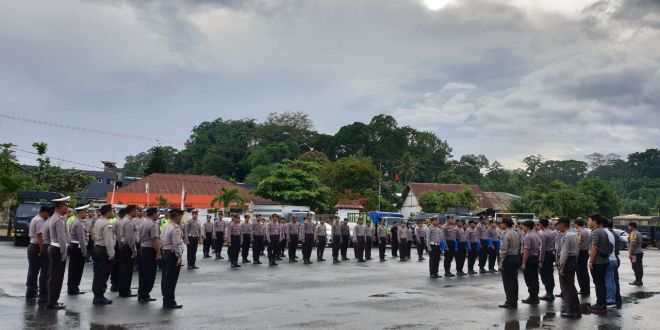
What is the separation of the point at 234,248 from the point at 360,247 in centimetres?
582

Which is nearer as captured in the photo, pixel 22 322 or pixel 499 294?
pixel 22 322

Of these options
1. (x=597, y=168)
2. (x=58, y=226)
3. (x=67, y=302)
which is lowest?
(x=67, y=302)

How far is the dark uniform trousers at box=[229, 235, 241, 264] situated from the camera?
20781 millimetres

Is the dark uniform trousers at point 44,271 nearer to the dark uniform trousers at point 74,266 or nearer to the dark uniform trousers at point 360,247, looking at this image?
the dark uniform trousers at point 74,266

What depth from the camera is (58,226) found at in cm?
1036

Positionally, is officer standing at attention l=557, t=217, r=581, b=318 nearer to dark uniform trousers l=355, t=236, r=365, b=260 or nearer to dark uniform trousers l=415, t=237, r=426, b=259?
dark uniform trousers l=355, t=236, r=365, b=260

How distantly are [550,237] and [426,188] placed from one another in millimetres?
59076

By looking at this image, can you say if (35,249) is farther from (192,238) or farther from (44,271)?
(192,238)

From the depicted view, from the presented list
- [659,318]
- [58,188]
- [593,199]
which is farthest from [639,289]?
[593,199]

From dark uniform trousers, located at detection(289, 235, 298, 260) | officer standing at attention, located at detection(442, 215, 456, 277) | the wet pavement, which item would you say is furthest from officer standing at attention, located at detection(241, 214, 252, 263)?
officer standing at attention, located at detection(442, 215, 456, 277)

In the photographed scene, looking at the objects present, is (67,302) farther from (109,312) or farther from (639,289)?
(639,289)

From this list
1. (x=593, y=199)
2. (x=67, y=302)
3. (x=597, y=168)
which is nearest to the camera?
(x=67, y=302)

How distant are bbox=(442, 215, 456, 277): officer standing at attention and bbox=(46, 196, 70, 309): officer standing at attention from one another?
38.7ft

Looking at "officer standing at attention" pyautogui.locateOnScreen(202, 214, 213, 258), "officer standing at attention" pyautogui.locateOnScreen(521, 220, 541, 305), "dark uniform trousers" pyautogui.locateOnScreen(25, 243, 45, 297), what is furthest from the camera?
"officer standing at attention" pyautogui.locateOnScreen(202, 214, 213, 258)
